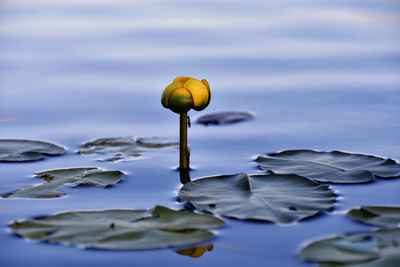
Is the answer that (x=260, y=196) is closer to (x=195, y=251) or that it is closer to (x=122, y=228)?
(x=195, y=251)

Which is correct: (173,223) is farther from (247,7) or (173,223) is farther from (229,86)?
(247,7)

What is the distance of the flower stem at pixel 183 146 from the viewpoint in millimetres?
2736

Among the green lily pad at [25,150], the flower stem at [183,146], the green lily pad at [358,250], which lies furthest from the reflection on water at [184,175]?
the green lily pad at [358,250]

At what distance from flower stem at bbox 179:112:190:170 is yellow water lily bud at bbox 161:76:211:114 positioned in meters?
0.06

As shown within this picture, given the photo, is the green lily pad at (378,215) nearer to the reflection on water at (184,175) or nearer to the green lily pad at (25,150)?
the reflection on water at (184,175)

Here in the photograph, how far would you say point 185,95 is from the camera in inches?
104

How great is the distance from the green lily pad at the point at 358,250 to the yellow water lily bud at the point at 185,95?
2.99ft

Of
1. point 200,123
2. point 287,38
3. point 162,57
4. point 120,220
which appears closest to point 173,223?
point 120,220

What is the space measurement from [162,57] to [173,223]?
3.69 metres

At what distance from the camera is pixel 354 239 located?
2.00 metres

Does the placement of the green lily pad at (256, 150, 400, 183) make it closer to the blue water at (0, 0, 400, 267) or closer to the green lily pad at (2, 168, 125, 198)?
the blue water at (0, 0, 400, 267)

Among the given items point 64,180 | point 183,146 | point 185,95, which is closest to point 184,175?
point 183,146

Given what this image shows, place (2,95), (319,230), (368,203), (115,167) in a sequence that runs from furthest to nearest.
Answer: (2,95)
(115,167)
(368,203)
(319,230)

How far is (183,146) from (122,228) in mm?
793
